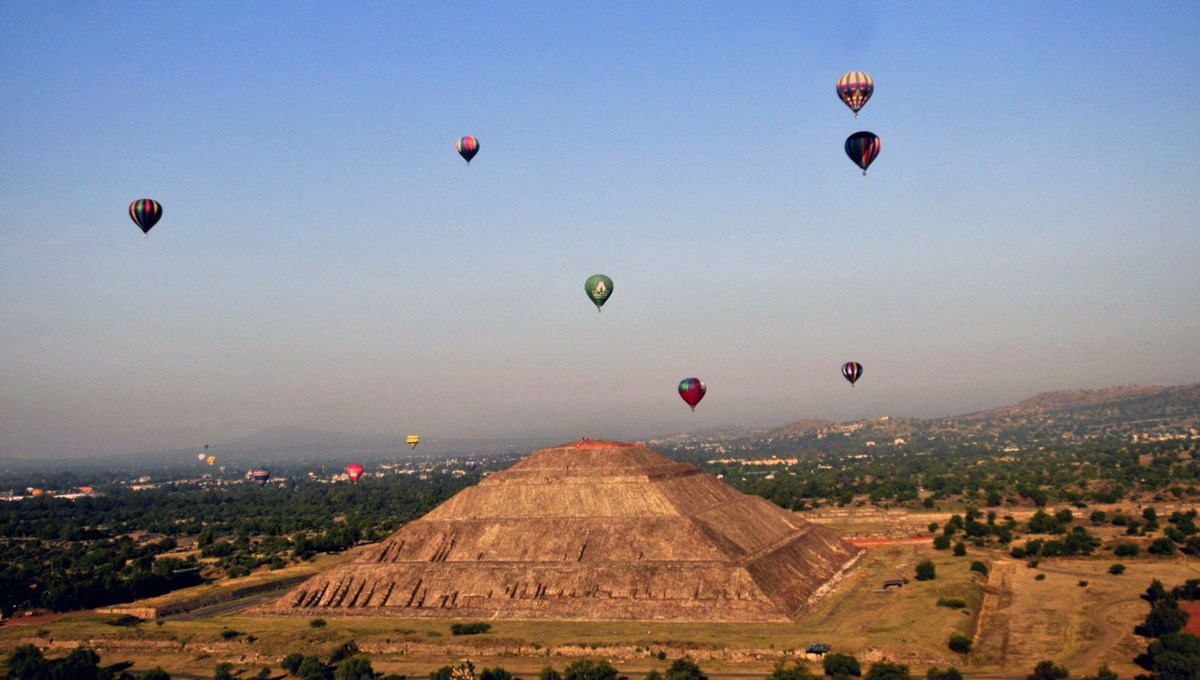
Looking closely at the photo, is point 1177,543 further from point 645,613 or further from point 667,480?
point 645,613

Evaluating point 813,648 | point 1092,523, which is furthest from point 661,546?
point 1092,523

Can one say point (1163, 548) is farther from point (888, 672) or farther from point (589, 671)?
point (589, 671)

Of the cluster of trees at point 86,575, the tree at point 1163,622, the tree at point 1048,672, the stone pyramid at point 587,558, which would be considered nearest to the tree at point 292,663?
the stone pyramid at point 587,558

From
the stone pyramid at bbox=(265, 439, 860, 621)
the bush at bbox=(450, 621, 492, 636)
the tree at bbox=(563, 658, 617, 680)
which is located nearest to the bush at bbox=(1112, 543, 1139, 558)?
the stone pyramid at bbox=(265, 439, 860, 621)

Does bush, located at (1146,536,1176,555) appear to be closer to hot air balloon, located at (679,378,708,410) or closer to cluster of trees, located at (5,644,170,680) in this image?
hot air balloon, located at (679,378,708,410)

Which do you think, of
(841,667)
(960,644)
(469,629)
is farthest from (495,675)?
(960,644)

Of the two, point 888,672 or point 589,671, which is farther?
point 589,671
